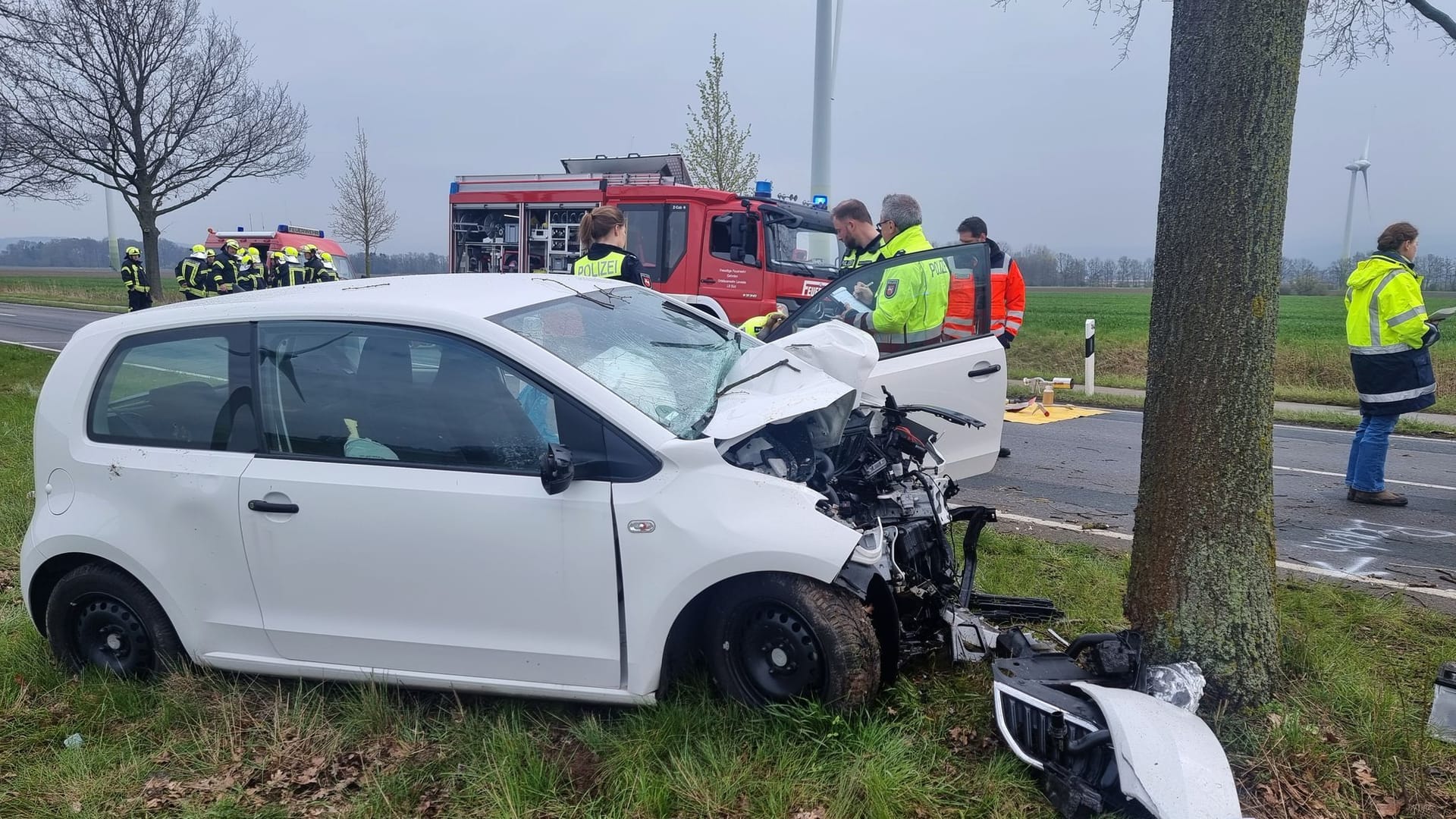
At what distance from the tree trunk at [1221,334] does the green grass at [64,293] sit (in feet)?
106

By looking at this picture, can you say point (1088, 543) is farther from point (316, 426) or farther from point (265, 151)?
point (265, 151)

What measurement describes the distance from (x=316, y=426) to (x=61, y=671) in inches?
62.7

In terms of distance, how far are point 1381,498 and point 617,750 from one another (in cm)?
601

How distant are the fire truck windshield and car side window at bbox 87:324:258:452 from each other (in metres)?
9.76

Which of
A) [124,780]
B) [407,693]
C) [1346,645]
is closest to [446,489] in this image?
[407,693]

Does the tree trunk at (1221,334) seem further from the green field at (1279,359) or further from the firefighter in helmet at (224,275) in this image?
the firefighter in helmet at (224,275)

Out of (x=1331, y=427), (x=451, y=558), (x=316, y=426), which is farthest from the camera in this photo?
(x=1331, y=427)

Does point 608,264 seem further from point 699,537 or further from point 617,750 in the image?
point 617,750

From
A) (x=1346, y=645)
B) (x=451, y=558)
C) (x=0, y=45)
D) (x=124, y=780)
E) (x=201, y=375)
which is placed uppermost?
(x=0, y=45)

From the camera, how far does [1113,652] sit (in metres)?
3.21

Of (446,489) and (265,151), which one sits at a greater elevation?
(265,151)

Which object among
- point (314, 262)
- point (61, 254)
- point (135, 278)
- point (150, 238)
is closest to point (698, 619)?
point (314, 262)

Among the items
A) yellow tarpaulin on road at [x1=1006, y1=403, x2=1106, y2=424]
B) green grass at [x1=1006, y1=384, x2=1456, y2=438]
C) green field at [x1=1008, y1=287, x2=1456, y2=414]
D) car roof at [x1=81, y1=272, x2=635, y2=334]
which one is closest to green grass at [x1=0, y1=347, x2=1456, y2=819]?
car roof at [x1=81, y1=272, x2=635, y2=334]

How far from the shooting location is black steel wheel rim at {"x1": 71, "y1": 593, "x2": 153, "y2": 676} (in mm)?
3645
